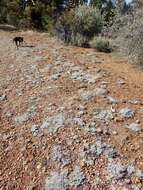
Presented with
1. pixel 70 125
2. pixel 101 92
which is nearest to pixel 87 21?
pixel 101 92

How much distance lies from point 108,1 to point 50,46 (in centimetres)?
635

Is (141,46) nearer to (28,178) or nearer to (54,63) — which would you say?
(54,63)

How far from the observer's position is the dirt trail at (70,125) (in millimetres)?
5191

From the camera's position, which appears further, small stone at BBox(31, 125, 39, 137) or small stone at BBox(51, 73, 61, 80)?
small stone at BBox(51, 73, 61, 80)

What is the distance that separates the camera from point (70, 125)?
6.39 meters

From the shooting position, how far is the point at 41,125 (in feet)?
21.4

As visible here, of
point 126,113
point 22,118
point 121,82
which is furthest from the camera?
point 121,82

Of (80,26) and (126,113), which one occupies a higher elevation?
(80,26)

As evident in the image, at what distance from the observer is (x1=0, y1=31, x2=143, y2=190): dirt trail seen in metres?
5.19

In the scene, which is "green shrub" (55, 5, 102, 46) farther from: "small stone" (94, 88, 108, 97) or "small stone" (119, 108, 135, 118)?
"small stone" (119, 108, 135, 118)

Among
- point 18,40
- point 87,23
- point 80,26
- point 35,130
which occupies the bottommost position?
point 35,130

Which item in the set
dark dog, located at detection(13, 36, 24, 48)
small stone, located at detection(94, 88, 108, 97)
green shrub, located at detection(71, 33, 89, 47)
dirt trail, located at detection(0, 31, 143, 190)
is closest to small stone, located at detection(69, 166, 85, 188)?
dirt trail, located at detection(0, 31, 143, 190)

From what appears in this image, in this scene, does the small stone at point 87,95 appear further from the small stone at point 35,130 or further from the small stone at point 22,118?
the small stone at point 35,130

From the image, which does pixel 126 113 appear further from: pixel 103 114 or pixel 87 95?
pixel 87 95
